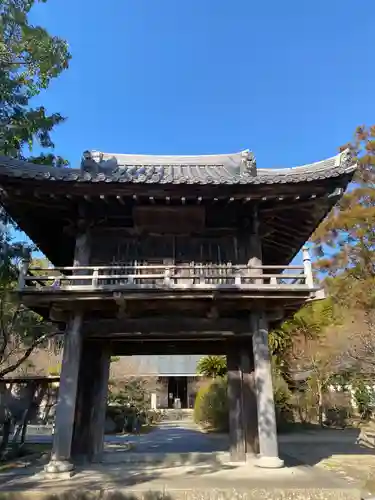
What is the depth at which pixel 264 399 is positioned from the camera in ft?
28.7

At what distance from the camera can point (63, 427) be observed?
27.3 feet

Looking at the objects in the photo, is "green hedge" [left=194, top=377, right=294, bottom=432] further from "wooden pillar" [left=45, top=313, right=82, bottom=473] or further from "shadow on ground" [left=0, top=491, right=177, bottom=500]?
"shadow on ground" [left=0, top=491, right=177, bottom=500]

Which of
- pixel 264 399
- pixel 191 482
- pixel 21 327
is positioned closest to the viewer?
pixel 191 482

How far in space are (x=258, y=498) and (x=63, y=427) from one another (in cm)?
432

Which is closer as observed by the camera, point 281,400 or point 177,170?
point 177,170

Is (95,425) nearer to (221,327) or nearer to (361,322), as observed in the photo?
(221,327)

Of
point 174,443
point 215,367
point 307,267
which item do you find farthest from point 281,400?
point 307,267

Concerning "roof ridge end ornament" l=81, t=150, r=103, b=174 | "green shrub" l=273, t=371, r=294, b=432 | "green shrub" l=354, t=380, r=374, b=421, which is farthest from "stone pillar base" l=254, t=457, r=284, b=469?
"green shrub" l=354, t=380, r=374, b=421

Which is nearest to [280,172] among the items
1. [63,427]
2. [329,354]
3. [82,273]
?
[82,273]

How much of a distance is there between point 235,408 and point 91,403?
12.8ft

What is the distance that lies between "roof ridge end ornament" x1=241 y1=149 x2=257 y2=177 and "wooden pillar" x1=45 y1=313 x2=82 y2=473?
20.7ft

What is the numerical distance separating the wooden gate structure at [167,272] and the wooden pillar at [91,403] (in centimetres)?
3

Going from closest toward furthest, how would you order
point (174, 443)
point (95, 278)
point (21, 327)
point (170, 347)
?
point (95, 278) < point (170, 347) < point (174, 443) < point (21, 327)

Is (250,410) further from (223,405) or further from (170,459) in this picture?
(223,405)
